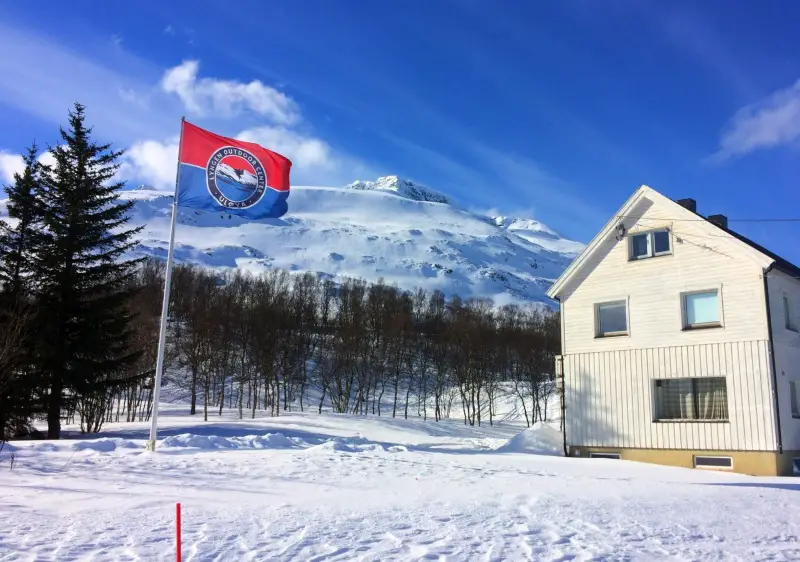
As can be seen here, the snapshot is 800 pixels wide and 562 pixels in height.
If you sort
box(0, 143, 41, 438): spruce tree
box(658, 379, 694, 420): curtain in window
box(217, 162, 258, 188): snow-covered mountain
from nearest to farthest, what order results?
box(217, 162, 258, 188): snow-covered mountain
box(658, 379, 694, 420): curtain in window
box(0, 143, 41, 438): spruce tree

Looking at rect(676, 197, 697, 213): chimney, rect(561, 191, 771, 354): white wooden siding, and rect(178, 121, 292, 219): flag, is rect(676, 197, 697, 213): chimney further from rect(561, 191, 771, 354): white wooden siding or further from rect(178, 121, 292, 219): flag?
rect(178, 121, 292, 219): flag

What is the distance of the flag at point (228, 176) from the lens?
18.1m

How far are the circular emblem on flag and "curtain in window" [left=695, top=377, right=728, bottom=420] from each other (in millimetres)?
15095

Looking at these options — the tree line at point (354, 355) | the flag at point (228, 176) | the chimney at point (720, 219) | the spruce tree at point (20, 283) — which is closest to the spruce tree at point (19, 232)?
the spruce tree at point (20, 283)

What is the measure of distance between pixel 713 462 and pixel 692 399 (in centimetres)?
201

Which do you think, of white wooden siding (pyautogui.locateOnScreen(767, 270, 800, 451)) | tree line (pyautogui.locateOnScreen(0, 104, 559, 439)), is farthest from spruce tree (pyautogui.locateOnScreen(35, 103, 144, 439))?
white wooden siding (pyautogui.locateOnScreen(767, 270, 800, 451))

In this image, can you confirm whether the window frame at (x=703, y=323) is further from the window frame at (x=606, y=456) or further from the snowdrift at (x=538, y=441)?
the snowdrift at (x=538, y=441)

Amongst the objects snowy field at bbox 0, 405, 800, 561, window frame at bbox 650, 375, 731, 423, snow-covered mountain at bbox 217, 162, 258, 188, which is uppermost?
snow-covered mountain at bbox 217, 162, 258, 188

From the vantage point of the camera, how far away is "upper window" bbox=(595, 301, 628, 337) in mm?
23000

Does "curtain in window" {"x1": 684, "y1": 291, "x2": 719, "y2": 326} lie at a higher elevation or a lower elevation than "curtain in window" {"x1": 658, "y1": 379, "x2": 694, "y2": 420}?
higher

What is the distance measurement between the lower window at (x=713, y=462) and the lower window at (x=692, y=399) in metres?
1.22

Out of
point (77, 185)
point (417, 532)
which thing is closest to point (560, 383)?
point (417, 532)

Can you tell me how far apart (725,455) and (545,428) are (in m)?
7.66

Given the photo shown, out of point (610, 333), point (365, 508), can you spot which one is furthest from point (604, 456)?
point (365, 508)
